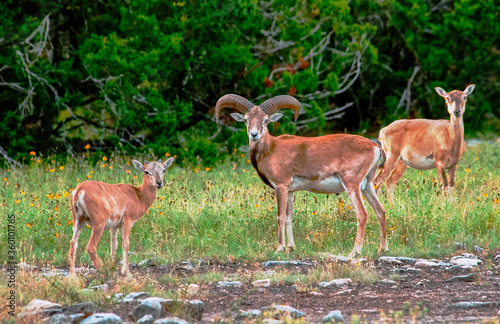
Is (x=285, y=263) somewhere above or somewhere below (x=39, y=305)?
below

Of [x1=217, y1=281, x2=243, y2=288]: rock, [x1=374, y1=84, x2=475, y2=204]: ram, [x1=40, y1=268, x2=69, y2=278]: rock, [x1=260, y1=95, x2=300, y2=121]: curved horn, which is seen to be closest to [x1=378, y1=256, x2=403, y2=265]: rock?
[x1=217, y1=281, x2=243, y2=288]: rock

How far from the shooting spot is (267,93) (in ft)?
63.5

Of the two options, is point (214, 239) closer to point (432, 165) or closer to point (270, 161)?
point (270, 161)

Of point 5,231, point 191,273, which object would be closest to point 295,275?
point 191,273

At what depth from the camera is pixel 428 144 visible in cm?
1450

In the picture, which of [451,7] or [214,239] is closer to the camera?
[214,239]

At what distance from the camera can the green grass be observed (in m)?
10.4

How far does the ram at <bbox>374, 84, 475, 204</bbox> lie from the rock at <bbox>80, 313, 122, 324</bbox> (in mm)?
7943

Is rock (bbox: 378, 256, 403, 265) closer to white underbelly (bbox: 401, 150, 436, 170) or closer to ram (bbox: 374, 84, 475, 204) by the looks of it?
ram (bbox: 374, 84, 475, 204)

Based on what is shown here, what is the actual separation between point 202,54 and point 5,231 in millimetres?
9236

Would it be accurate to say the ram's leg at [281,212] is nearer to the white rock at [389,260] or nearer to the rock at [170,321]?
the white rock at [389,260]

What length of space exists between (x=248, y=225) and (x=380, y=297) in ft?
12.3

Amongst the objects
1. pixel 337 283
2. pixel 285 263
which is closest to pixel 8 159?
pixel 285 263

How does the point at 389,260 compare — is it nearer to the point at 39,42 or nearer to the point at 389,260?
the point at 389,260
